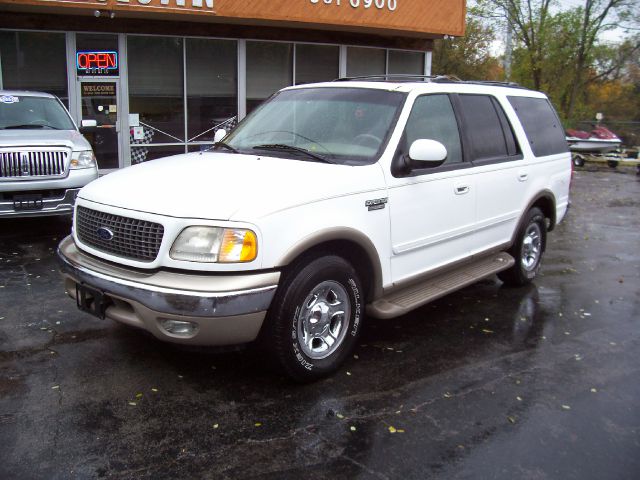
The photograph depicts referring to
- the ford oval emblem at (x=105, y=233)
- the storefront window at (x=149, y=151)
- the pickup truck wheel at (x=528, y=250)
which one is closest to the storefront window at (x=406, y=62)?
the storefront window at (x=149, y=151)

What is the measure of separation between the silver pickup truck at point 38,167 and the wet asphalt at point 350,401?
2282mm

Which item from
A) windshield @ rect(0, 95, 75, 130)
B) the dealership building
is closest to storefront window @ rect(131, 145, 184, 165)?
the dealership building

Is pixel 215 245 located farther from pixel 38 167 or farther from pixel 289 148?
pixel 38 167

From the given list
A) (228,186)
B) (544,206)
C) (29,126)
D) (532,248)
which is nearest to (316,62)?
(29,126)

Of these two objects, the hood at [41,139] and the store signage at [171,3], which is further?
the store signage at [171,3]

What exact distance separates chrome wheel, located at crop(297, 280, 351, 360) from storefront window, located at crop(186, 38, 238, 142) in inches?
444

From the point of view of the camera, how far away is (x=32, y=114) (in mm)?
9211

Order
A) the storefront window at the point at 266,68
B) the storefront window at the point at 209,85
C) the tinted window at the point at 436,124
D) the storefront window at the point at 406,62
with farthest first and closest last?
the storefront window at the point at 406,62, the storefront window at the point at 266,68, the storefront window at the point at 209,85, the tinted window at the point at 436,124

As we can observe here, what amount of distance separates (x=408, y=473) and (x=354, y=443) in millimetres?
370

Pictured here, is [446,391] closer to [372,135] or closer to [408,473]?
[408,473]

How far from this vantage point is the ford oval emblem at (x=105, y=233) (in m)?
3.88

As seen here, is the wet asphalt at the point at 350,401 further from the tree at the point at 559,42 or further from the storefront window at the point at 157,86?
the tree at the point at 559,42

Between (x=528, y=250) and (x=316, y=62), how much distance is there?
1086 centimetres

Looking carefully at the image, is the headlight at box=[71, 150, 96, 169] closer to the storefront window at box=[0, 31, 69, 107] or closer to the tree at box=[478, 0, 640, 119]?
the storefront window at box=[0, 31, 69, 107]
